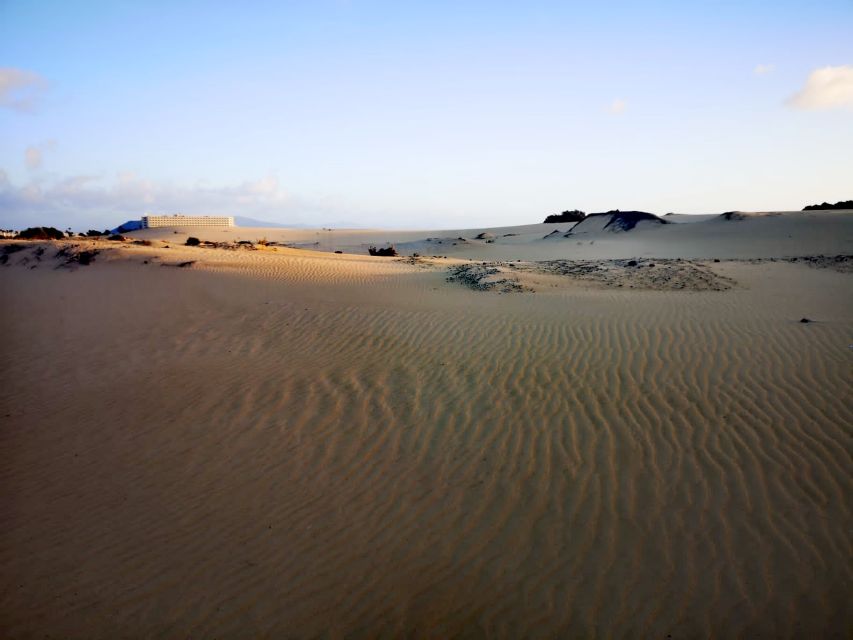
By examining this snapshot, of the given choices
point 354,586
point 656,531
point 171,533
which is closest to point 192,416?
point 171,533

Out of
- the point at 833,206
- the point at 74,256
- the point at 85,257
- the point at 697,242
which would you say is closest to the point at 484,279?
the point at 85,257

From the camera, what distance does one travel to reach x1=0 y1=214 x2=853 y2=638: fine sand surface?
3588 millimetres

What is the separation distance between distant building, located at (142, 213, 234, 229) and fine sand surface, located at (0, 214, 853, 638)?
1909 inches

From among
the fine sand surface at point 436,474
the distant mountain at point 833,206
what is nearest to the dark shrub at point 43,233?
the fine sand surface at point 436,474

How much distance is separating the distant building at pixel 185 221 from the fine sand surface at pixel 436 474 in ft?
159

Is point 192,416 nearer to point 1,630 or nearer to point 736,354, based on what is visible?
point 1,630

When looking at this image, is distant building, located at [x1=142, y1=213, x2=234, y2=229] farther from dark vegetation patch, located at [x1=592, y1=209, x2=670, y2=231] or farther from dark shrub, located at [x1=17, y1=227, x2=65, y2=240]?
dark vegetation patch, located at [x1=592, y1=209, x2=670, y2=231]

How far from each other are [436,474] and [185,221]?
58.6 meters

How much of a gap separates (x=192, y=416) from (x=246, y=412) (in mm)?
631

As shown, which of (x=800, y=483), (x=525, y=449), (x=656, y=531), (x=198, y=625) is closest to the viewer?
(x=198, y=625)

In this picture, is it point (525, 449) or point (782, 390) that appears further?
Result: point (782, 390)

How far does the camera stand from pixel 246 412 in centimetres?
637

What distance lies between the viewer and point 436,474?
4973 millimetres

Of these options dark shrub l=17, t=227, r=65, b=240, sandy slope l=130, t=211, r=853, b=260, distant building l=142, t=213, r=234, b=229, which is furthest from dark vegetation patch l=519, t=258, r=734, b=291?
distant building l=142, t=213, r=234, b=229
